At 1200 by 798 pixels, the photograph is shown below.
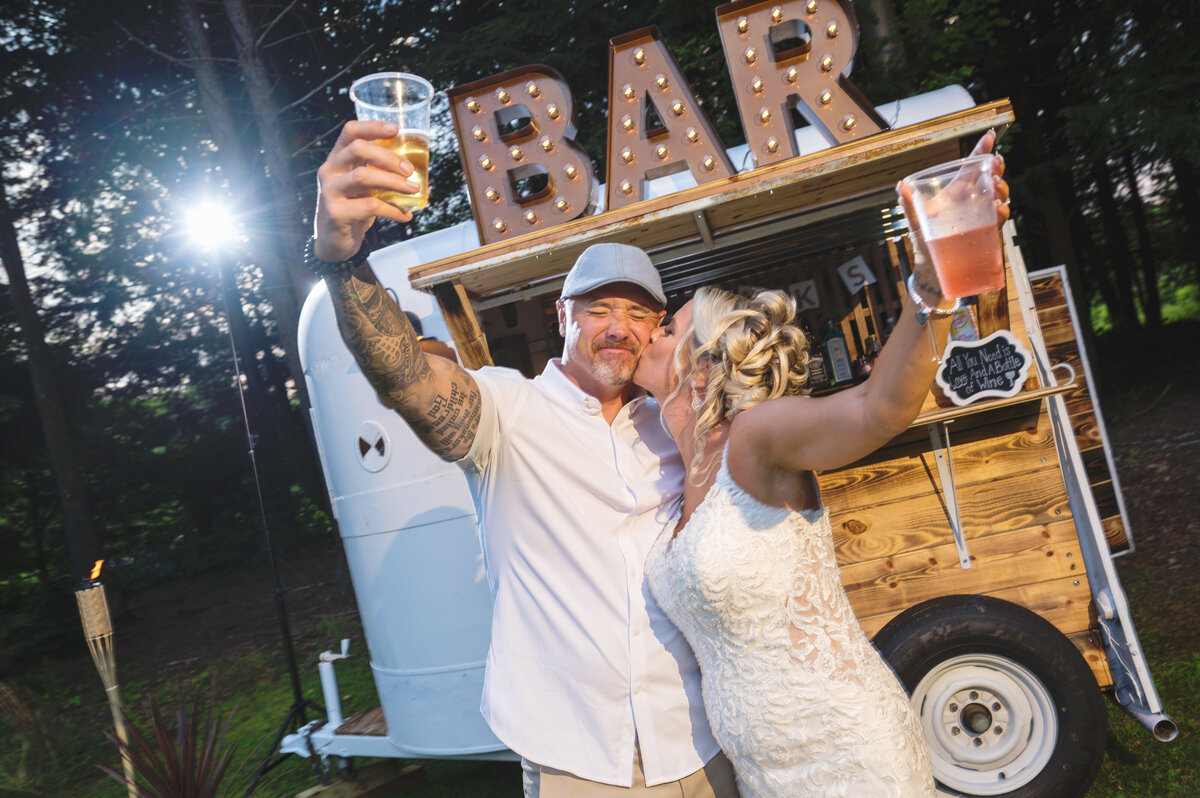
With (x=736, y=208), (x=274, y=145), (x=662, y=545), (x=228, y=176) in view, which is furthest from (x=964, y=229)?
(x=228, y=176)

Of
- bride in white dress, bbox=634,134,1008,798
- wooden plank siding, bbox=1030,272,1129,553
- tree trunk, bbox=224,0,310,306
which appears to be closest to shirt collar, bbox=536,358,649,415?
bride in white dress, bbox=634,134,1008,798

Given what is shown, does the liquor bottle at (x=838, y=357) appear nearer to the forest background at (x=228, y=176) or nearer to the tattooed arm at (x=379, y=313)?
the tattooed arm at (x=379, y=313)

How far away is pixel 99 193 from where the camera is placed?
15477 millimetres

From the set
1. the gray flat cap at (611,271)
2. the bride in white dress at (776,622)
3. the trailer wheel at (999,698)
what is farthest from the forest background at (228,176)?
the bride in white dress at (776,622)

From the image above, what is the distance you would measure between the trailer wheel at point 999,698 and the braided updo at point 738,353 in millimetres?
1950

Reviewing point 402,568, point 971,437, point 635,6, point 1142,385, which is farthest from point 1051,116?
point 402,568

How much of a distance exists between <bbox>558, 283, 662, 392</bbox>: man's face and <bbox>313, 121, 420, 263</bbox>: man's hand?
956 millimetres

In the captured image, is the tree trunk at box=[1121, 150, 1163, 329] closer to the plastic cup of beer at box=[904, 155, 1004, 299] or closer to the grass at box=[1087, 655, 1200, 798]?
the grass at box=[1087, 655, 1200, 798]

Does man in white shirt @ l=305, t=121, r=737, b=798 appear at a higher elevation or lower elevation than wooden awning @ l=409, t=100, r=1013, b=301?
lower

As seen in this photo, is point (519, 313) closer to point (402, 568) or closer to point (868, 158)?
point (402, 568)

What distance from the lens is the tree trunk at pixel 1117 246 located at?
1820cm

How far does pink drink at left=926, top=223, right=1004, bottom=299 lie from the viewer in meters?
1.40

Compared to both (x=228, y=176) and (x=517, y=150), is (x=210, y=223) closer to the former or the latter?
(x=517, y=150)

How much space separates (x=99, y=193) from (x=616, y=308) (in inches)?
655
